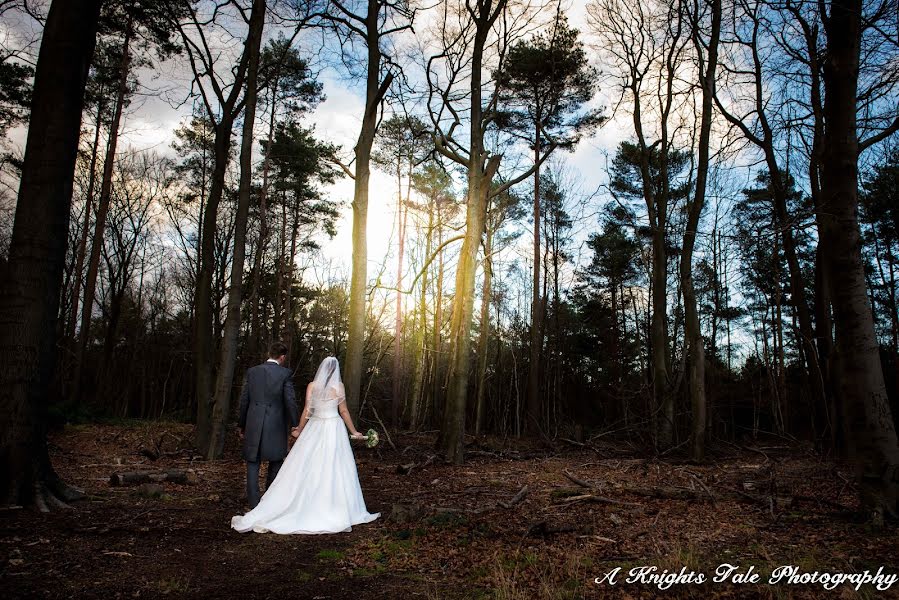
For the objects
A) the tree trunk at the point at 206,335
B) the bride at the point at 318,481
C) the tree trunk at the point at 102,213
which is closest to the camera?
the bride at the point at 318,481

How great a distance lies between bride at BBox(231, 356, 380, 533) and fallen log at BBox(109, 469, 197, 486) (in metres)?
2.95

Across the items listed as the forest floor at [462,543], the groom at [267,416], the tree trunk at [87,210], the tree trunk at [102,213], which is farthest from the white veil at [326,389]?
the tree trunk at [87,210]

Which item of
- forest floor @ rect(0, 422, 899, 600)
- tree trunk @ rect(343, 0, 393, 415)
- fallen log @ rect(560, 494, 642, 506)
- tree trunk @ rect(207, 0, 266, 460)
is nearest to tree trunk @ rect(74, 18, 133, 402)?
tree trunk @ rect(207, 0, 266, 460)

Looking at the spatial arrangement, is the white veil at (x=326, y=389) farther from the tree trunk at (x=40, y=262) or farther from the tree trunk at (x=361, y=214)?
the tree trunk at (x=361, y=214)

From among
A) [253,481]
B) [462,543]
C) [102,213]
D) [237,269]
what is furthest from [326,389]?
[102,213]

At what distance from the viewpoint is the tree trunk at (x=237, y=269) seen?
9.84 metres

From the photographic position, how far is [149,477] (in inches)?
287

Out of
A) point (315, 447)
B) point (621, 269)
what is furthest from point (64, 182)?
point (621, 269)

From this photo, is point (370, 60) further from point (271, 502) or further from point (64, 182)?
point (271, 502)

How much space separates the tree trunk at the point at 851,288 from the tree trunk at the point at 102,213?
1799cm

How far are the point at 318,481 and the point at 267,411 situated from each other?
1074 millimetres

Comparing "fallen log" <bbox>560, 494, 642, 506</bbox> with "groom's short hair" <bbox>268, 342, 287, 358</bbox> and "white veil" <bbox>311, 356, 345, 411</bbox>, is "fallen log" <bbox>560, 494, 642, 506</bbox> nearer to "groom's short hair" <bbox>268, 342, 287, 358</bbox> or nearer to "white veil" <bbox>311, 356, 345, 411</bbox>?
"white veil" <bbox>311, 356, 345, 411</bbox>

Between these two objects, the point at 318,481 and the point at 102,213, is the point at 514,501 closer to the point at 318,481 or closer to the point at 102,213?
the point at 318,481

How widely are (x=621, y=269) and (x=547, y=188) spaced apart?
580 centimetres
